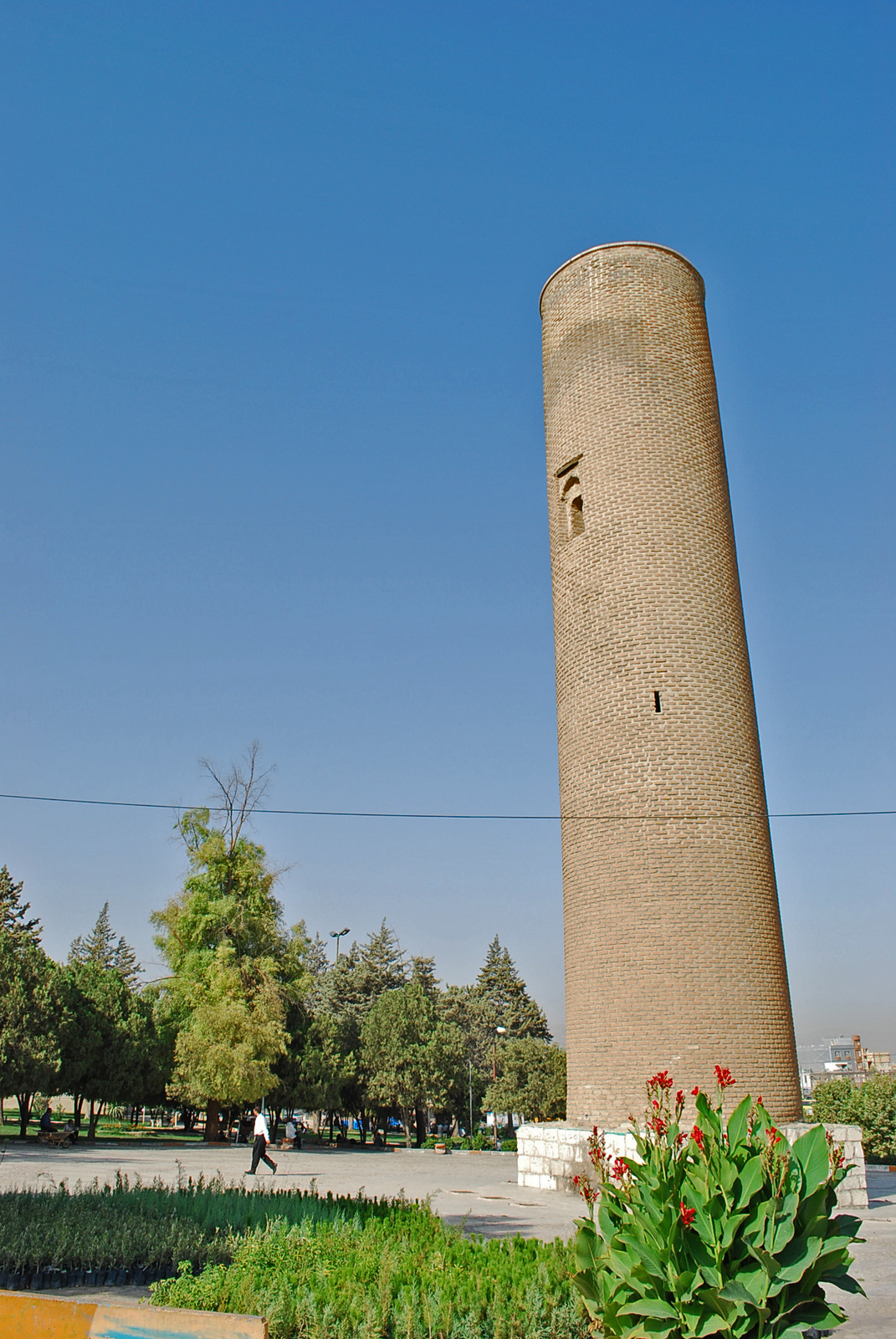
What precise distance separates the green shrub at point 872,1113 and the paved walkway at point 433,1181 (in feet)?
6.85

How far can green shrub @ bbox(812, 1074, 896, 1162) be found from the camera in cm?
1994

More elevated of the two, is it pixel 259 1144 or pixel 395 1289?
pixel 259 1144

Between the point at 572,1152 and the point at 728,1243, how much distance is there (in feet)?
32.4

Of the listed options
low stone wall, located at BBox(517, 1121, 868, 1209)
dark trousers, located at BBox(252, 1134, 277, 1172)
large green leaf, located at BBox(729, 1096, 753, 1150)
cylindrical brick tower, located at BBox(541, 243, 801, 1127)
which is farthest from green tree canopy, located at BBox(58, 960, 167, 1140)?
large green leaf, located at BBox(729, 1096, 753, 1150)

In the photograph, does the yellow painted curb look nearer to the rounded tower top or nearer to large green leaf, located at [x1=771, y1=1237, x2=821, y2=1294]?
large green leaf, located at [x1=771, y1=1237, x2=821, y2=1294]

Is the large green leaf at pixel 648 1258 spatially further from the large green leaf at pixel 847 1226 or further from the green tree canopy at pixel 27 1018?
the green tree canopy at pixel 27 1018

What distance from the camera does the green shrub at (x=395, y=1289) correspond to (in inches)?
205

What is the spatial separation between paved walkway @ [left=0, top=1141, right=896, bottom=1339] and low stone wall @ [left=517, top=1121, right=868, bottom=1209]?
0.65 ft

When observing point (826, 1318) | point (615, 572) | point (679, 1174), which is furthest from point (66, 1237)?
point (615, 572)

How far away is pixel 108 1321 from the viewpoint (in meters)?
4.43

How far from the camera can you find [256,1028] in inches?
989

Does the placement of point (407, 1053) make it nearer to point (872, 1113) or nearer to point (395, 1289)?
point (872, 1113)

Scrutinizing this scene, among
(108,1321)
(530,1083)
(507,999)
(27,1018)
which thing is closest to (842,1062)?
(507,999)

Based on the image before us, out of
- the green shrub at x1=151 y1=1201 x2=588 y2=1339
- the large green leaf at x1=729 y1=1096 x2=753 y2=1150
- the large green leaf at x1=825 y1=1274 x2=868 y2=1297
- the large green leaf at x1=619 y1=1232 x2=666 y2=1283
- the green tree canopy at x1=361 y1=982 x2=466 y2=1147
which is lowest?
the green shrub at x1=151 y1=1201 x2=588 y2=1339
